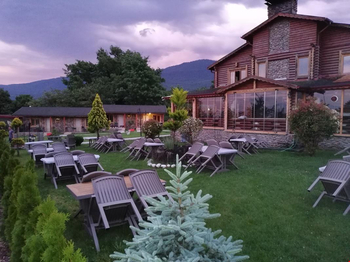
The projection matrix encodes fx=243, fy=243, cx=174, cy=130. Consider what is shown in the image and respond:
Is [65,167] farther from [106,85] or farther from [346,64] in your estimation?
[106,85]

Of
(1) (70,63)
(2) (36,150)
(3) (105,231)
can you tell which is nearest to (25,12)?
(2) (36,150)

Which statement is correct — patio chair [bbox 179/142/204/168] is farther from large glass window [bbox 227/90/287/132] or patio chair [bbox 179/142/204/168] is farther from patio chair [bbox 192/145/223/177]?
large glass window [bbox 227/90/287/132]

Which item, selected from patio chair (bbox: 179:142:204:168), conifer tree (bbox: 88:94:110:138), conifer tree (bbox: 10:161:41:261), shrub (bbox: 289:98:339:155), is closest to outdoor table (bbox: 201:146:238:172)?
patio chair (bbox: 179:142:204:168)

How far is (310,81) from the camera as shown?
15070 mm

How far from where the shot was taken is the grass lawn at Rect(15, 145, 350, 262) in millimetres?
3338

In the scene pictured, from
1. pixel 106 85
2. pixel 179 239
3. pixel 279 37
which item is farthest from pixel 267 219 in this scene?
pixel 106 85

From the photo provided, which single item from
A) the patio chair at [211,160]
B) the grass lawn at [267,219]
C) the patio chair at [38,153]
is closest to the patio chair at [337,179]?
the grass lawn at [267,219]

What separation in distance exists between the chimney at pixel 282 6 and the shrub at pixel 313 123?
10.4m

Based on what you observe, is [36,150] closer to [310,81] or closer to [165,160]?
[165,160]

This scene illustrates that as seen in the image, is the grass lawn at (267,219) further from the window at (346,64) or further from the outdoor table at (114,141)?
the window at (346,64)

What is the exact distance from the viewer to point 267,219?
4328mm

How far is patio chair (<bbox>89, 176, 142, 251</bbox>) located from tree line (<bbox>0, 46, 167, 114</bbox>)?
40770 millimetres

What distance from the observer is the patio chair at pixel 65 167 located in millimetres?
6444

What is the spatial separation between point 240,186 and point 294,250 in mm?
2945
